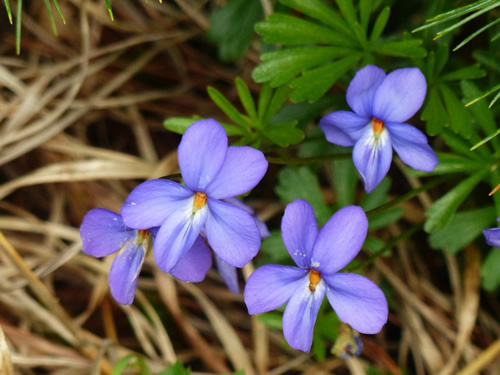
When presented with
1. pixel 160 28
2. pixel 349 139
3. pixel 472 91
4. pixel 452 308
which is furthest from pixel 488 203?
pixel 160 28

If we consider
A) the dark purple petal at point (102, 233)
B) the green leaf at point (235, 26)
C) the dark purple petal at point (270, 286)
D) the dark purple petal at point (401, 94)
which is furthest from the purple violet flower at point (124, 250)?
the green leaf at point (235, 26)

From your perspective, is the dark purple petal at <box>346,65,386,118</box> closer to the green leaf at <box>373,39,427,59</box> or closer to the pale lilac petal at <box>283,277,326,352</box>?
the green leaf at <box>373,39,427,59</box>

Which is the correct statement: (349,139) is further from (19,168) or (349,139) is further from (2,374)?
(19,168)

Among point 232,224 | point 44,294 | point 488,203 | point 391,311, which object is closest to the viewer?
point 232,224

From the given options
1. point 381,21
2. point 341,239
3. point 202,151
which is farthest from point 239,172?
point 381,21

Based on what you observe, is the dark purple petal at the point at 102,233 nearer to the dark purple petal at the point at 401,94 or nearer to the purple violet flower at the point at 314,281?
the purple violet flower at the point at 314,281

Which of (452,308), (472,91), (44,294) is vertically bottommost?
(452,308)

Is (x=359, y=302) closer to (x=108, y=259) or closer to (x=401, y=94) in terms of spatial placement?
(x=401, y=94)
